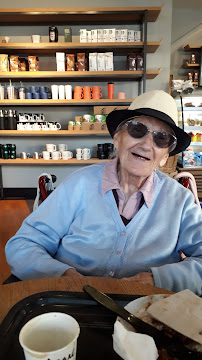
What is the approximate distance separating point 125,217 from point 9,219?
2.92 m

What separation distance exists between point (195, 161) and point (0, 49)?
3.62 metres

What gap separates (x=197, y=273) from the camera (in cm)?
110

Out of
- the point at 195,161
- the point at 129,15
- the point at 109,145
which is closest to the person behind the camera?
the point at 129,15

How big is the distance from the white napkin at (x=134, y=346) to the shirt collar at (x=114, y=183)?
0.77 meters

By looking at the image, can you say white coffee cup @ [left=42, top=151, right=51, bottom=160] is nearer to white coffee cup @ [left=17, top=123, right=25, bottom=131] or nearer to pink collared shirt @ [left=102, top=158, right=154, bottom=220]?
white coffee cup @ [left=17, top=123, right=25, bottom=131]

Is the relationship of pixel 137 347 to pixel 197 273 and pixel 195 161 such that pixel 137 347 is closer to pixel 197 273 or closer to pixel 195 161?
pixel 197 273

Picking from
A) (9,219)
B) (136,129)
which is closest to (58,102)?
(9,219)

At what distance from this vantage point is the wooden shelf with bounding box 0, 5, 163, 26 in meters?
4.08

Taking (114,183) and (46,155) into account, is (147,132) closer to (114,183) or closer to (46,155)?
(114,183)

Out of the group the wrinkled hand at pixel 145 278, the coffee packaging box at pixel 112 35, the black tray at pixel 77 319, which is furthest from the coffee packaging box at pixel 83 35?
the black tray at pixel 77 319

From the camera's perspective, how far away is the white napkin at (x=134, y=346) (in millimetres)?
528

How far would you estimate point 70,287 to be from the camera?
2.75 ft

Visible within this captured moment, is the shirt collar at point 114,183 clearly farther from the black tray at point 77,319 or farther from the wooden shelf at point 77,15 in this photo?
the wooden shelf at point 77,15

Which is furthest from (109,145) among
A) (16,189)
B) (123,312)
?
(123,312)
